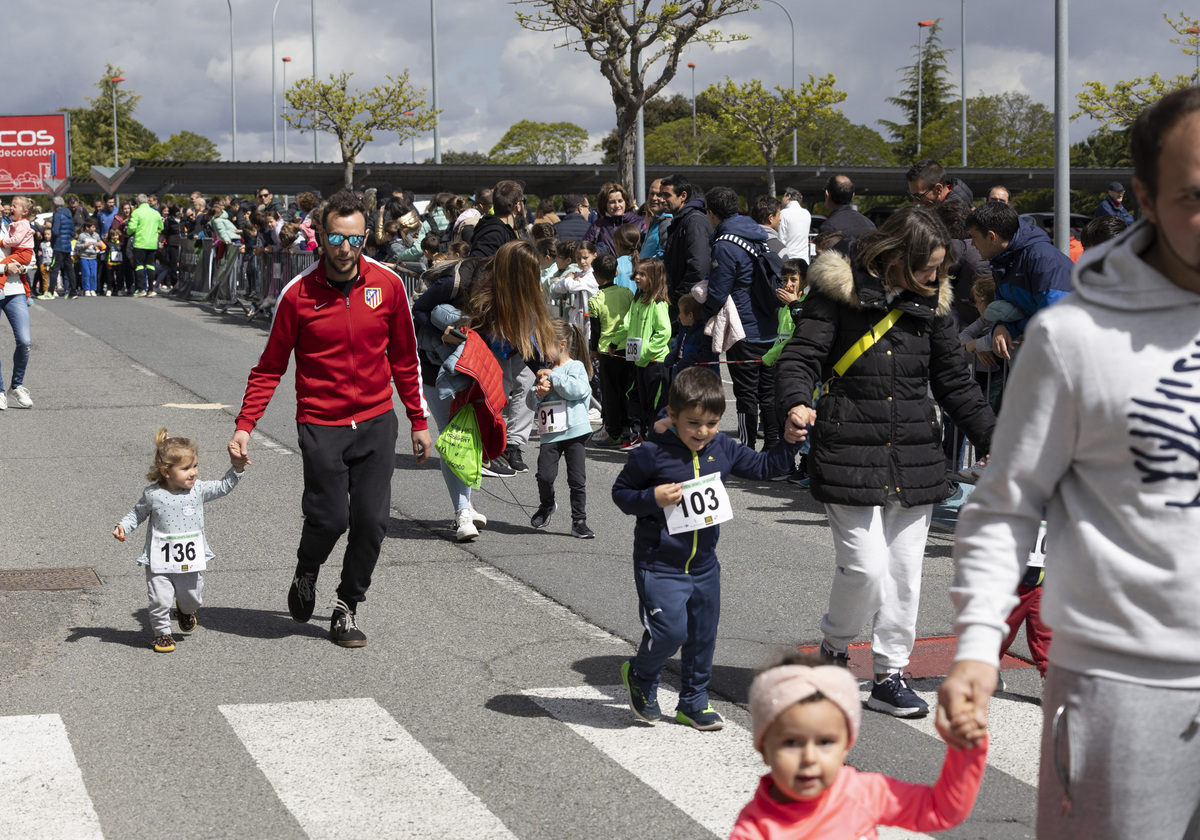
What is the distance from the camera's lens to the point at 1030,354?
94.4 inches

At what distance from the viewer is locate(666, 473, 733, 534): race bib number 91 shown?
5059mm

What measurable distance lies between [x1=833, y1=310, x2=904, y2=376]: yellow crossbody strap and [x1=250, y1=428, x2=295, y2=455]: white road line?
748 centimetres

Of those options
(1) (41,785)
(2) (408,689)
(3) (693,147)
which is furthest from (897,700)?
(3) (693,147)

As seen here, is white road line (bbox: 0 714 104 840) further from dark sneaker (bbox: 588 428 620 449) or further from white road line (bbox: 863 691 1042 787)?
dark sneaker (bbox: 588 428 620 449)

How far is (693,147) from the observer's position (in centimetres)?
10106

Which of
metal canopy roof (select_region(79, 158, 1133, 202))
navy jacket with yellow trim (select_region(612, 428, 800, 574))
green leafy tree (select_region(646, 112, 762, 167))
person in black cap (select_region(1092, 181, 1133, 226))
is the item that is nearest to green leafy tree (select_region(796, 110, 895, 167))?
green leafy tree (select_region(646, 112, 762, 167))

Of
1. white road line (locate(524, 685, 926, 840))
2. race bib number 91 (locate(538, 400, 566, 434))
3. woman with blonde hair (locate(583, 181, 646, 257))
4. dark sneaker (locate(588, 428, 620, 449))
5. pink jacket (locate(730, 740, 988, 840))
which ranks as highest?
woman with blonde hair (locate(583, 181, 646, 257))

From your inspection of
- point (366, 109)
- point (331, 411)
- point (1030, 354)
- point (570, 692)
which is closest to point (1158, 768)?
point (1030, 354)

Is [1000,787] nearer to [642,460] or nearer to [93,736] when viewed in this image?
[642,460]

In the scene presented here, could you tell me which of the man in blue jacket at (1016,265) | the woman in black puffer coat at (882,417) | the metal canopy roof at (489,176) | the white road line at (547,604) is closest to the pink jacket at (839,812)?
the woman in black puffer coat at (882,417)

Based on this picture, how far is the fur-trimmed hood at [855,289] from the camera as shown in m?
5.43

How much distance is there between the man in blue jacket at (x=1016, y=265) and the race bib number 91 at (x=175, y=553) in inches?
205

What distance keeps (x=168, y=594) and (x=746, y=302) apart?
632 centimetres

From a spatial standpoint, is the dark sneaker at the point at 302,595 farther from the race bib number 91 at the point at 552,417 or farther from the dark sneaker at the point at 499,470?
the dark sneaker at the point at 499,470
